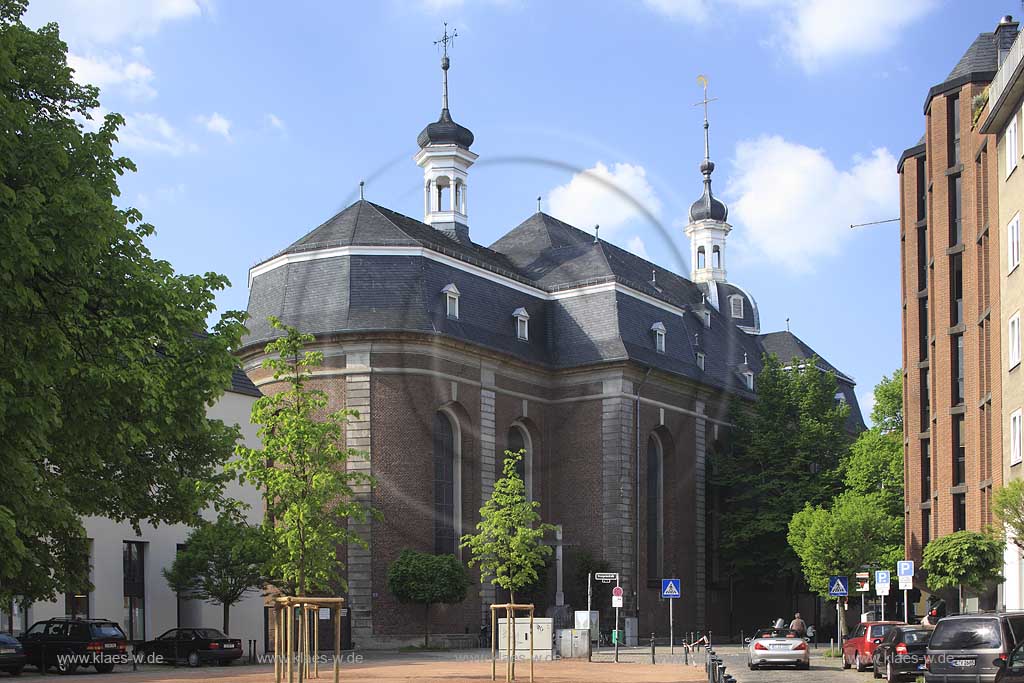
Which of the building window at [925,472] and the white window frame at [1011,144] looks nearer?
the white window frame at [1011,144]

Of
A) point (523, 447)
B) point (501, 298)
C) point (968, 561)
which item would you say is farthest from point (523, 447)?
point (968, 561)

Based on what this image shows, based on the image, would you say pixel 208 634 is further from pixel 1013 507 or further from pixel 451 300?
pixel 1013 507

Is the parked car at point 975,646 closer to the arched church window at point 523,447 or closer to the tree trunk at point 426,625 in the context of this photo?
the tree trunk at point 426,625

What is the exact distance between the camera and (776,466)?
246 feet

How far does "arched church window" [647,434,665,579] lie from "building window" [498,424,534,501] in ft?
21.7

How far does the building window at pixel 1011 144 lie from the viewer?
1486 inches

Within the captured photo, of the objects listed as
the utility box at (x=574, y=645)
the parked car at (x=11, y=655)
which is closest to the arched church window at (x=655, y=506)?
the utility box at (x=574, y=645)

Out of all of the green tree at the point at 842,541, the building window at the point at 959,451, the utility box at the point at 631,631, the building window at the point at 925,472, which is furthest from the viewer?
the utility box at the point at 631,631

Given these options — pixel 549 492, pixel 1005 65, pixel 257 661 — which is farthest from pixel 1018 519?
pixel 549 492

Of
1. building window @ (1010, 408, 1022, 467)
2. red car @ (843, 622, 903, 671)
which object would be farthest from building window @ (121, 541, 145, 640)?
building window @ (1010, 408, 1022, 467)

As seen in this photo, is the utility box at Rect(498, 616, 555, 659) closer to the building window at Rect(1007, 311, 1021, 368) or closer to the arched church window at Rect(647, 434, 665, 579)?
the building window at Rect(1007, 311, 1021, 368)

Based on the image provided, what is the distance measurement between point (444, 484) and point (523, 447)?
22.2 feet

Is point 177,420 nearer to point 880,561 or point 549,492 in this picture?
point 549,492

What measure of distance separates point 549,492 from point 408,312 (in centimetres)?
1313
